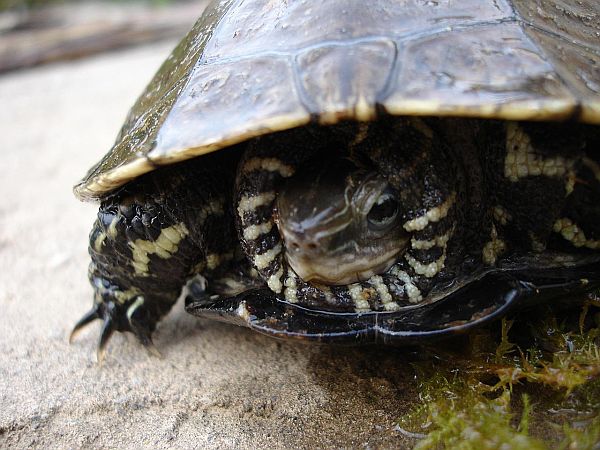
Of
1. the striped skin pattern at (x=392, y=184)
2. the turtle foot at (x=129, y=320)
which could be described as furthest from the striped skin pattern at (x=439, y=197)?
the turtle foot at (x=129, y=320)

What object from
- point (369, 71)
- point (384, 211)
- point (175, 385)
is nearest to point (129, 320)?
point (175, 385)

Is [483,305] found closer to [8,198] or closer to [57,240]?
[57,240]

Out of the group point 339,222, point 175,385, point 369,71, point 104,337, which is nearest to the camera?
point 369,71

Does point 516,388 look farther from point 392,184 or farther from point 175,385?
point 175,385

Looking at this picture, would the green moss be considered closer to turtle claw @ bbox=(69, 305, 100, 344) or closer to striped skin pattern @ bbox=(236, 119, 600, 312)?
striped skin pattern @ bbox=(236, 119, 600, 312)

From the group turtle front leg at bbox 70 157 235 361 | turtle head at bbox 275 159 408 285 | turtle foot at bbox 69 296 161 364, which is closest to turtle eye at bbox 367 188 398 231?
turtle head at bbox 275 159 408 285

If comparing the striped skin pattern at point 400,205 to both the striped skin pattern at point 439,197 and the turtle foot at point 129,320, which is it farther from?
the turtle foot at point 129,320
